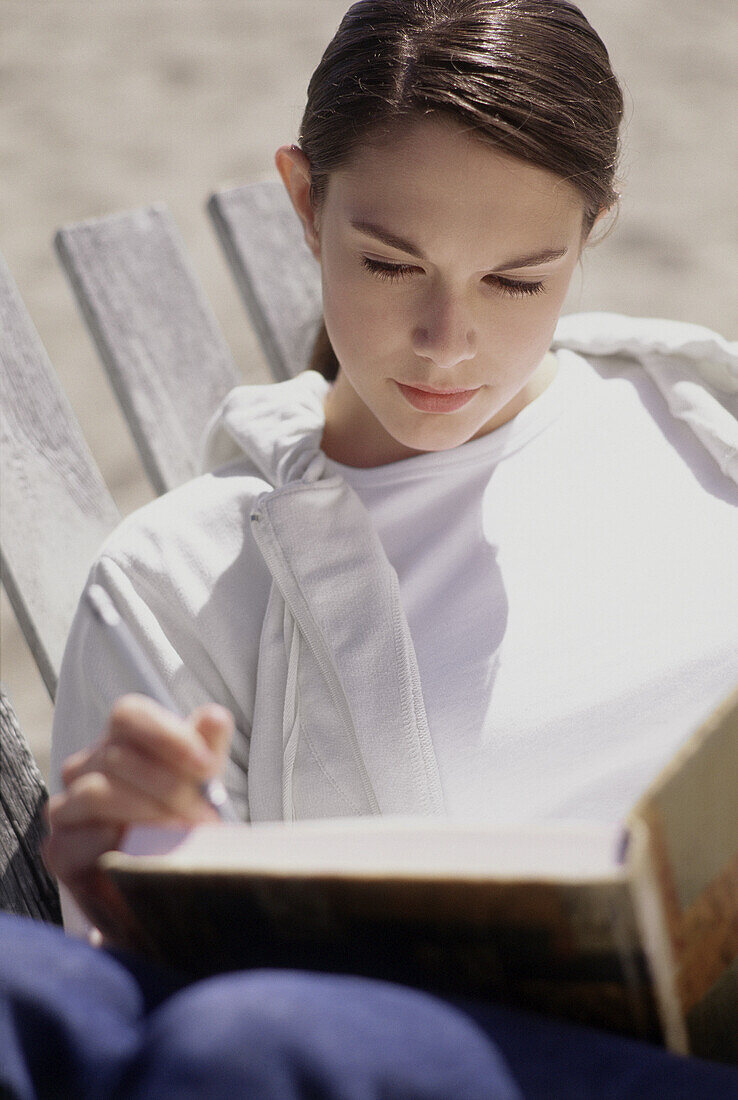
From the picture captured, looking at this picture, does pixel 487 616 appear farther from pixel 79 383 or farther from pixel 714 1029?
pixel 79 383

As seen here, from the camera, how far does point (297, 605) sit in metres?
1.08

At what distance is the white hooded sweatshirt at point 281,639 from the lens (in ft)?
3.37

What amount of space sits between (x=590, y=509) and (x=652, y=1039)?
66 cm

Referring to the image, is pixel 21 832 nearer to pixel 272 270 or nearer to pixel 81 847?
pixel 81 847

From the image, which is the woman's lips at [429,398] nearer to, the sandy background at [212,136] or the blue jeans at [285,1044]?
the blue jeans at [285,1044]

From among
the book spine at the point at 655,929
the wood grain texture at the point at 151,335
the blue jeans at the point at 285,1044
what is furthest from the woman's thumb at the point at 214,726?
the wood grain texture at the point at 151,335

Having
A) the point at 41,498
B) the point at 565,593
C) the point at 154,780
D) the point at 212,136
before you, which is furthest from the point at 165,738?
the point at 212,136

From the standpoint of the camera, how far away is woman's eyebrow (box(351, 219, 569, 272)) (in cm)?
94

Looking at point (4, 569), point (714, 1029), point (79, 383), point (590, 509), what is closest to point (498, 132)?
point (590, 509)

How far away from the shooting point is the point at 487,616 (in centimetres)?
109

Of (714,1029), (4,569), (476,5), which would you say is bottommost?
(714,1029)

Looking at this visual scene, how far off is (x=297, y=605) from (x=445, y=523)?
189mm

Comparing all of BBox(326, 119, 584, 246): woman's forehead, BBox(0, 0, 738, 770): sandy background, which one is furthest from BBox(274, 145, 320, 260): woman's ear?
BBox(0, 0, 738, 770): sandy background

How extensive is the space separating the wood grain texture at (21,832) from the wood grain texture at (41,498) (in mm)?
219
